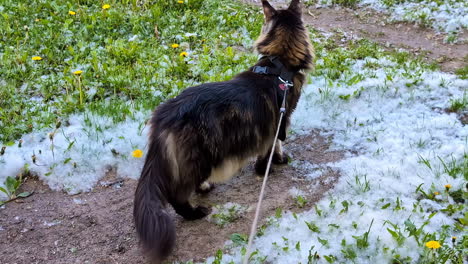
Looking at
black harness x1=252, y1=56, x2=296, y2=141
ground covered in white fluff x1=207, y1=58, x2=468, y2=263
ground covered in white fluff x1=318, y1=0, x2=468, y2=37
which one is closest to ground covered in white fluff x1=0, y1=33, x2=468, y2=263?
ground covered in white fluff x1=207, y1=58, x2=468, y2=263

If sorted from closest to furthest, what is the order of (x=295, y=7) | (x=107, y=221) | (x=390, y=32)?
(x=107, y=221), (x=295, y=7), (x=390, y=32)

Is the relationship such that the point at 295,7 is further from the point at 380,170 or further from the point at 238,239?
the point at 238,239

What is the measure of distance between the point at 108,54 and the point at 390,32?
5.72 meters

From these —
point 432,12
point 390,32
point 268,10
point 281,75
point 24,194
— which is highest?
point 268,10

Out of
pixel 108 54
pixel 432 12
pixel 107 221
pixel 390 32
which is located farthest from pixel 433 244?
pixel 432 12

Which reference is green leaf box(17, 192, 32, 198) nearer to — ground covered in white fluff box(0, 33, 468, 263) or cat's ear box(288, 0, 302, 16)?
ground covered in white fluff box(0, 33, 468, 263)

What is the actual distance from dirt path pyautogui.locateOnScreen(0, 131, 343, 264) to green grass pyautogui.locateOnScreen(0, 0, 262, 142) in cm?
104

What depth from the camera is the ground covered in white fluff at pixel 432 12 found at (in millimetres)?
7777

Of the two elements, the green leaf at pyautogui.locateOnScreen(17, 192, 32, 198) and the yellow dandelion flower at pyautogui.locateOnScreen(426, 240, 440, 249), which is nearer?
the yellow dandelion flower at pyautogui.locateOnScreen(426, 240, 440, 249)

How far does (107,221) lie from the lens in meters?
3.52

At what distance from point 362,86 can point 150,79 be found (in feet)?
9.57

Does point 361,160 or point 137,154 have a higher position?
point 137,154

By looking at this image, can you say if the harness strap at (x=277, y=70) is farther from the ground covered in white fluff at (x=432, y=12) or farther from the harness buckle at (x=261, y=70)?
the ground covered in white fluff at (x=432, y=12)

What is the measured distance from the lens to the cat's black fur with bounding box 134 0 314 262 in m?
2.79
